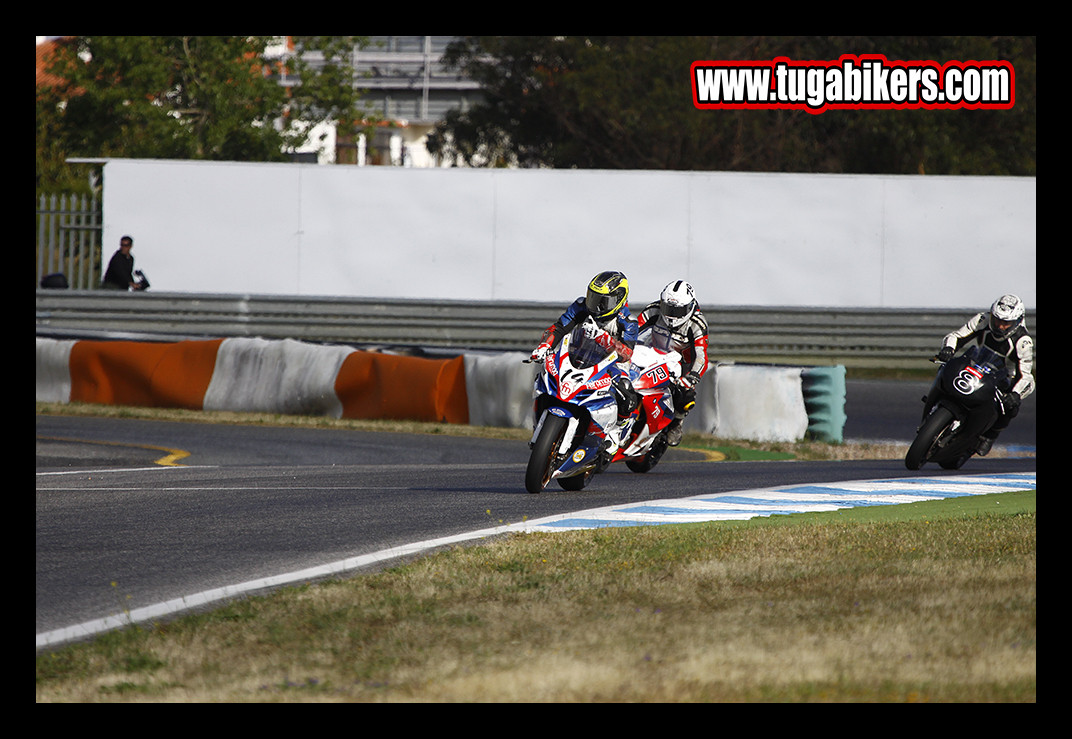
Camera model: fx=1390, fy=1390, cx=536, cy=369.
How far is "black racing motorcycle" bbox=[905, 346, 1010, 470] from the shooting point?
12.1 m

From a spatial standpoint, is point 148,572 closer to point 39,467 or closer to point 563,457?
point 563,457

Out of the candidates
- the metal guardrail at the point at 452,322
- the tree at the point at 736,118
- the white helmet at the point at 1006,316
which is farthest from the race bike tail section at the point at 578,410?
the tree at the point at 736,118

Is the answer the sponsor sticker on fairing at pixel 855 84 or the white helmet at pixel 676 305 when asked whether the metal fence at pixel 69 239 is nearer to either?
the white helmet at pixel 676 305

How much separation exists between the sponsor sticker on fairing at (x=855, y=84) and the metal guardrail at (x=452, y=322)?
9544mm

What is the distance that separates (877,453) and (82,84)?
25.9 meters

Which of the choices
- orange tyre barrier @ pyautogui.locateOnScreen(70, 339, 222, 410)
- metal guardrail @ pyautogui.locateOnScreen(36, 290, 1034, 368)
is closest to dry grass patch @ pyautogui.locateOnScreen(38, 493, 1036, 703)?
orange tyre barrier @ pyautogui.locateOnScreen(70, 339, 222, 410)

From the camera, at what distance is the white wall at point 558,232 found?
21.9m

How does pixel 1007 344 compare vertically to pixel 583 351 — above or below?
above

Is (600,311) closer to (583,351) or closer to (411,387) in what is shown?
(583,351)

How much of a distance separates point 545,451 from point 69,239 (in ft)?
50.1

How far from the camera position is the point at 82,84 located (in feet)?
115

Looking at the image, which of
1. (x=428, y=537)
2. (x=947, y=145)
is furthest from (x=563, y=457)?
(x=947, y=145)

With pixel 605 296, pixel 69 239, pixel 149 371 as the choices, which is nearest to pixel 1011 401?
pixel 605 296

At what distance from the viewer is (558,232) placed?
22000 mm
